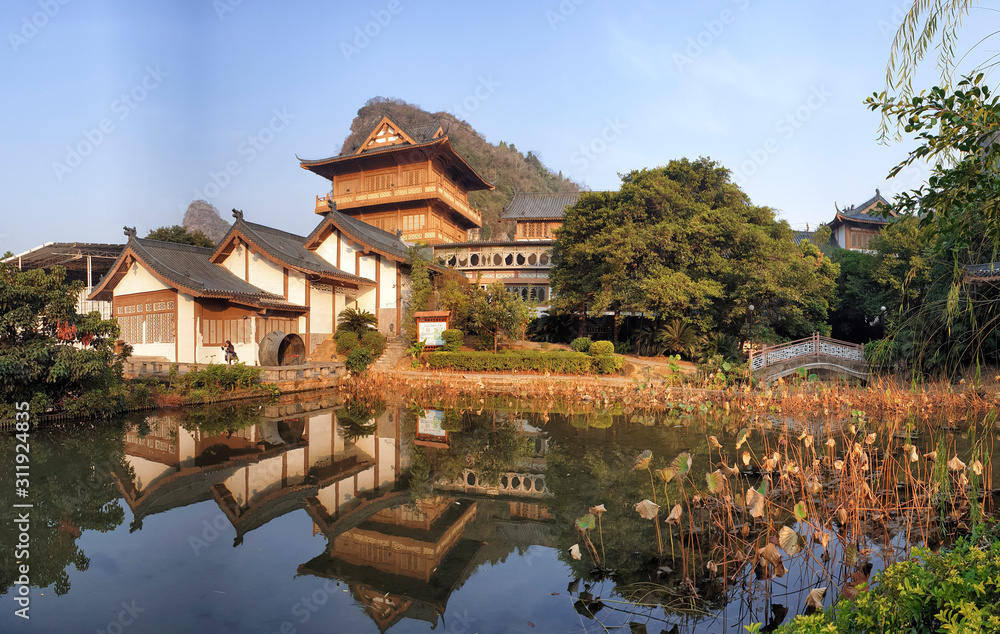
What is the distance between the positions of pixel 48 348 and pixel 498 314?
11.8 meters

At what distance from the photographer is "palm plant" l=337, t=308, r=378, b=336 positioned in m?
21.1

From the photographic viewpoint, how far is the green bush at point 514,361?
55.3ft

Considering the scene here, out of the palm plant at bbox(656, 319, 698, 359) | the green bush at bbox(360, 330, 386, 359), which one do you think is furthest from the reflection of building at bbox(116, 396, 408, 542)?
the palm plant at bbox(656, 319, 698, 359)

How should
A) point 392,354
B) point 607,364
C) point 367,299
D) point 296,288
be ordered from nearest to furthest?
point 607,364, point 392,354, point 296,288, point 367,299

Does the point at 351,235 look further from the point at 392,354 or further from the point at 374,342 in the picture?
the point at 392,354

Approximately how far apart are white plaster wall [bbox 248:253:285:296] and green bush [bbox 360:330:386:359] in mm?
3745

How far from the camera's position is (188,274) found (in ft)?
61.6

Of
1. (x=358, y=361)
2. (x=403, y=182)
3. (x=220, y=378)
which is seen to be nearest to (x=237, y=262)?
(x=358, y=361)

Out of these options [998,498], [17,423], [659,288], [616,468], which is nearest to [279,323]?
[17,423]

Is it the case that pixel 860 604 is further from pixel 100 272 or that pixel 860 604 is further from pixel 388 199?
pixel 100 272

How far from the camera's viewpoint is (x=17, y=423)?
941 cm

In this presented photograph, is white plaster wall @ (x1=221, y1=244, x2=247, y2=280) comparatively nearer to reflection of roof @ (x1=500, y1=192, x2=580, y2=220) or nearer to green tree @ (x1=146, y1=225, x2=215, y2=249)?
green tree @ (x1=146, y1=225, x2=215, y2=249)

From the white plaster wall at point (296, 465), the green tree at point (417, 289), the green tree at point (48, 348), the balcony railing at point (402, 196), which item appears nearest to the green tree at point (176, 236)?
the balcony railing at point (402, 196)

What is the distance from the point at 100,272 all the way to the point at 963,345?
107ft
